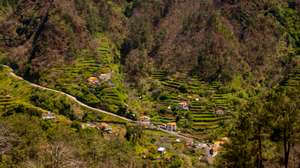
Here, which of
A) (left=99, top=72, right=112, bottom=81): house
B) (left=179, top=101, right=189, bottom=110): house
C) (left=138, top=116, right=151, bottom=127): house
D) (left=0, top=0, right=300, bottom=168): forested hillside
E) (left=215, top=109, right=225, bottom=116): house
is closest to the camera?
(left=0, top=0, right=300, bottom=168): forested hillside

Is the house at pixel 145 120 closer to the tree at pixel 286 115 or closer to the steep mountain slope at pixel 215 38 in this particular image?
the steep mountain slope at pixel 215 38

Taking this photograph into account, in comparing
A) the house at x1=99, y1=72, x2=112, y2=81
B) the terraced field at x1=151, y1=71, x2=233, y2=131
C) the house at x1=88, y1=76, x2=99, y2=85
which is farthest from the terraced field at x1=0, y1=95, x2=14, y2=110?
the terraced field at x1=151, y1=71, x2=233, y2=131

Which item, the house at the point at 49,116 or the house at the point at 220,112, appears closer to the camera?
the house at the point at 49,116

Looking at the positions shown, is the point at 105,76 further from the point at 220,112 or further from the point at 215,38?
the point at 215,38

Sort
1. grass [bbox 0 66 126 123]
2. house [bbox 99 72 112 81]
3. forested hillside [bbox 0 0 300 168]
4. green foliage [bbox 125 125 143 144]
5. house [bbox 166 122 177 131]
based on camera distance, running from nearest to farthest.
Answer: green foliage [bbox 125 125 143 144]
forested hillside [bbox 0 0 300 168]
house [bbox 166 122 177 131]
grass [bbox 0 66 126 123]
house [bbox 99 72 112 81]

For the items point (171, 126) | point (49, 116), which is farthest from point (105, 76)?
point (171, 126)

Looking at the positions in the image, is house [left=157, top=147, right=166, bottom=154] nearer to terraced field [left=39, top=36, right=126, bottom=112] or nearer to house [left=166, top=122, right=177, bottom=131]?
house [left=166, top=122, right=177, bottom=131]

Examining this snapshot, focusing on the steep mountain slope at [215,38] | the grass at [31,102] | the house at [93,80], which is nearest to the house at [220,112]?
the steep mountain slope at [215,38]

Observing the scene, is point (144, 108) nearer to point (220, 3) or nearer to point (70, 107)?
point (70, 107)

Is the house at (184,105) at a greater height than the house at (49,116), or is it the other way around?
the house at (184,105)
